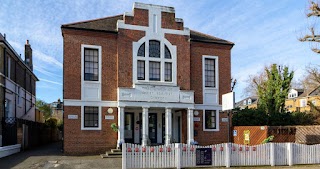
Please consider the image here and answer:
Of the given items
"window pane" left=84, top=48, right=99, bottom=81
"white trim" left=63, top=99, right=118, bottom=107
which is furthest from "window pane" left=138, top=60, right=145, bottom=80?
"window pane" left=84, top=48, right=99, bottom=81

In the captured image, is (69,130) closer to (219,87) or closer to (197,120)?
(197,120)

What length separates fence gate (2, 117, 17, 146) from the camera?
2027cm

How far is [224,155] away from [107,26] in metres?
11.7

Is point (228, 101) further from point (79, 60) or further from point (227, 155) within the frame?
point (79, 60)

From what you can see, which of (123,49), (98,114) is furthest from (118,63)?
(98,114)

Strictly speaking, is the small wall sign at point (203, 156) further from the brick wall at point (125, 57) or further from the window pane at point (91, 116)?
the window pane at point (91, 116)

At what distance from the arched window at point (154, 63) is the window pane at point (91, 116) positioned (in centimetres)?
360

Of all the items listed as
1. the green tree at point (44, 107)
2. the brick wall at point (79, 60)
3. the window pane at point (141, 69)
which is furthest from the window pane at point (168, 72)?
the green tree at point (44, 107)

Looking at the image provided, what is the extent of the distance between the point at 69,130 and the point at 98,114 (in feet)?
6.80

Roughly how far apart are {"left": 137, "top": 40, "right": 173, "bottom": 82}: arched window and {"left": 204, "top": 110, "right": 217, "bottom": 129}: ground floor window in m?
3.94

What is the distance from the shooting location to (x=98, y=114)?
20922 mm

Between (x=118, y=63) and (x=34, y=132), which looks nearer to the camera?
(x=118, y=63)

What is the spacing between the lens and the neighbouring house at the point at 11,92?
20.7 m

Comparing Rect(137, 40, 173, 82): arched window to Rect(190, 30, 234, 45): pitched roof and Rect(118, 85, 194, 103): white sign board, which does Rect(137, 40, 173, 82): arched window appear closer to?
Rect(118, 85, 194, 103): white sign board
